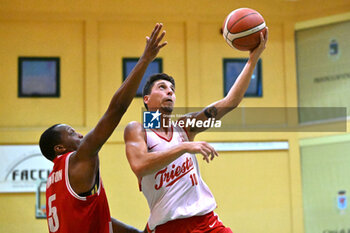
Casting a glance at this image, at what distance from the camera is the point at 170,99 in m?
3.94

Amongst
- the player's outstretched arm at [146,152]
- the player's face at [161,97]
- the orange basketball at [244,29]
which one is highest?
the orange basketball at [244,29]

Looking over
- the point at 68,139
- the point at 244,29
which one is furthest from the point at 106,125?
the point at 244,29

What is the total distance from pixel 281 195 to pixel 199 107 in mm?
2767

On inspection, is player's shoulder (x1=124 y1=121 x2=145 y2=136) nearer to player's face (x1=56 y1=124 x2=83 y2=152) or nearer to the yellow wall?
player's face (x1=56 y1=124 x2=83 y2=152)

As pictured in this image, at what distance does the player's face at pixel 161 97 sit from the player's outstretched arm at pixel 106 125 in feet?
2.47

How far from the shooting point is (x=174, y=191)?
11.8 ft

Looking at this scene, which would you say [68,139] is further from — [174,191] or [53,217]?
[174,191]

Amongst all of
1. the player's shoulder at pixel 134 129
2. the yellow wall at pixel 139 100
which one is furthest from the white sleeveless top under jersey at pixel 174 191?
the yellow wall at pixel 139 100

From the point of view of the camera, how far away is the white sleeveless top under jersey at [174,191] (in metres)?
3.57

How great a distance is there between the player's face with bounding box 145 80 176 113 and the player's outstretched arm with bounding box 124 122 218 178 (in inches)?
13.9

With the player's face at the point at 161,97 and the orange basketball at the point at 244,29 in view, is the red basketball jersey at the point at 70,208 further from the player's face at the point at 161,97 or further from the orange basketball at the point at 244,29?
the orange basketball at the point at 244,29

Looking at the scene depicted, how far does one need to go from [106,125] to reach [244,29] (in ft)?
5.70

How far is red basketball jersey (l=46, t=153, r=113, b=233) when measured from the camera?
11.5ft

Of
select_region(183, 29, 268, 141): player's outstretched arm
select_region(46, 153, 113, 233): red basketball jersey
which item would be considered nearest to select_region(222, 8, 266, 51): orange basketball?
select_region(183, 29, 268, 141): player's outstretched arm
